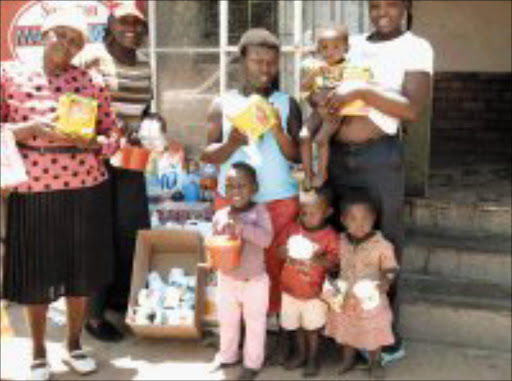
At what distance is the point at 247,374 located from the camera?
416 centimetres

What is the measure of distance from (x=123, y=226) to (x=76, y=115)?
115cm

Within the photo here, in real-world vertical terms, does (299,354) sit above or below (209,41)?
below

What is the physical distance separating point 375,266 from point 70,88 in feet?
6.14

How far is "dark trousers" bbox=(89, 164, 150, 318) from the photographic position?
4.63 m

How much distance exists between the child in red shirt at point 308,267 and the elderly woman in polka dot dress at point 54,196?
1.04 meters

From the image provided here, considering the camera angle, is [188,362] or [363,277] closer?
[363,277]

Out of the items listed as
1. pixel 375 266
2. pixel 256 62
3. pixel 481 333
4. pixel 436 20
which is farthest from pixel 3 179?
pixel 436 20

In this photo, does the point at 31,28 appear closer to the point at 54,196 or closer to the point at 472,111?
the point at 54,196

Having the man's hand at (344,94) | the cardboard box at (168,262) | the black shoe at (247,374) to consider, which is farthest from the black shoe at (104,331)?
the man's hand at (344,94)

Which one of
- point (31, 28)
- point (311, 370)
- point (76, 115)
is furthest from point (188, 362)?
point (31, 28)

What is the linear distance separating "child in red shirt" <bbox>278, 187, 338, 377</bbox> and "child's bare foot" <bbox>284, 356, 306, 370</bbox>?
8 centimetres

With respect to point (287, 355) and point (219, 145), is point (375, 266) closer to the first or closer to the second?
point (287, 355)

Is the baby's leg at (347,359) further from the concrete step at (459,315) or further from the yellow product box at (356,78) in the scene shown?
the yellow product box at (356,78)

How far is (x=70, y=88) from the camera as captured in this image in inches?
154
